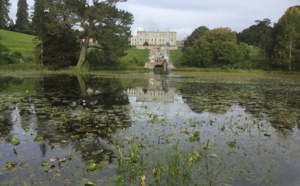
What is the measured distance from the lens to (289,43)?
4991 cm

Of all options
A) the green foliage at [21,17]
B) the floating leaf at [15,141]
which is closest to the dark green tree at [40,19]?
the floating leaf at [15,141]

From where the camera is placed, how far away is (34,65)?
40094mm

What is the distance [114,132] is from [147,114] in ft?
9.52

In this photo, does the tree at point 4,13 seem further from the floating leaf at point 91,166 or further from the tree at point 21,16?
the floating leaf at point 91,166

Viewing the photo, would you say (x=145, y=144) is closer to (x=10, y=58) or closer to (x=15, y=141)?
(x=15, y=141)

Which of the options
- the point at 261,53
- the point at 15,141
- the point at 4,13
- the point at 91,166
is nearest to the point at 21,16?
the point at 4,13

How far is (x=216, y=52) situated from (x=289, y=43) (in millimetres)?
13488

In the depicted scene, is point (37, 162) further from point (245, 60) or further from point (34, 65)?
point (245, 60)

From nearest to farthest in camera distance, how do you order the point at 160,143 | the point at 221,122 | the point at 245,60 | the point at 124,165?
1. the point at 124,165
2. the point at 160,143
3. the point at 221,122
4. the point at 245,60

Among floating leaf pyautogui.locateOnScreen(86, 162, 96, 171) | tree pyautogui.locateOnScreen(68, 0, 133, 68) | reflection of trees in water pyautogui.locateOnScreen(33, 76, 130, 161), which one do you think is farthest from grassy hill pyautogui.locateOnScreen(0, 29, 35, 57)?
floating leaf pyautogui.locateOnScreen(86, 162, 96, 171)

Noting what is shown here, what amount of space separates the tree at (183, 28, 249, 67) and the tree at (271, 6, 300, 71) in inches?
305

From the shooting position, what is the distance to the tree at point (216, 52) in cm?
5728

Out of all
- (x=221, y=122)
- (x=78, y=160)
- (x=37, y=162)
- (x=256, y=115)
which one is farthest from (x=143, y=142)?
(x=256, y=115)

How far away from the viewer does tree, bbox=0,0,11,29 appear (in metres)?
82.0
